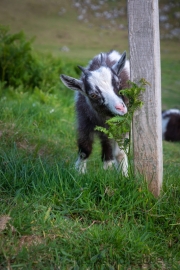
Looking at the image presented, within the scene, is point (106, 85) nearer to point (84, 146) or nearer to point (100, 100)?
point (100, 100)

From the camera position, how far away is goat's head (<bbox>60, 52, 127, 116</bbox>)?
4219 millimetres

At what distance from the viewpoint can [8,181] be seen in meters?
3.84

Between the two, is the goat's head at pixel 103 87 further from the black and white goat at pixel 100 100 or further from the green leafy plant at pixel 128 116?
the green leafy plant at pixel 128 116

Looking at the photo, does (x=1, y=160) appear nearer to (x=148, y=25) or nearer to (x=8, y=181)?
(x=8, y=181)

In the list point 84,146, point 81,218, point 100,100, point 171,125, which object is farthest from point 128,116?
point 171,125

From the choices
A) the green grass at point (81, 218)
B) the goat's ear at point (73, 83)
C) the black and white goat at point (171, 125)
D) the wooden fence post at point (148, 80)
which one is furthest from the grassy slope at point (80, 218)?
the black and white goat at point (171, 125)

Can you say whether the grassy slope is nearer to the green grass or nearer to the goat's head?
the green grass

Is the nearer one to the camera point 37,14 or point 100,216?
point 100,216

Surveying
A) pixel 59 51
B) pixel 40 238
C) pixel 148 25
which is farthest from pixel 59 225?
pixel 59 51

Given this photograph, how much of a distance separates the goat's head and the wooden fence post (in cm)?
42

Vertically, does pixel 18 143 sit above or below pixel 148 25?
below

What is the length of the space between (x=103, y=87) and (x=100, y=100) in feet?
0.40

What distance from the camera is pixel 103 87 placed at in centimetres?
432

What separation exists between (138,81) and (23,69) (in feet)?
13.9
